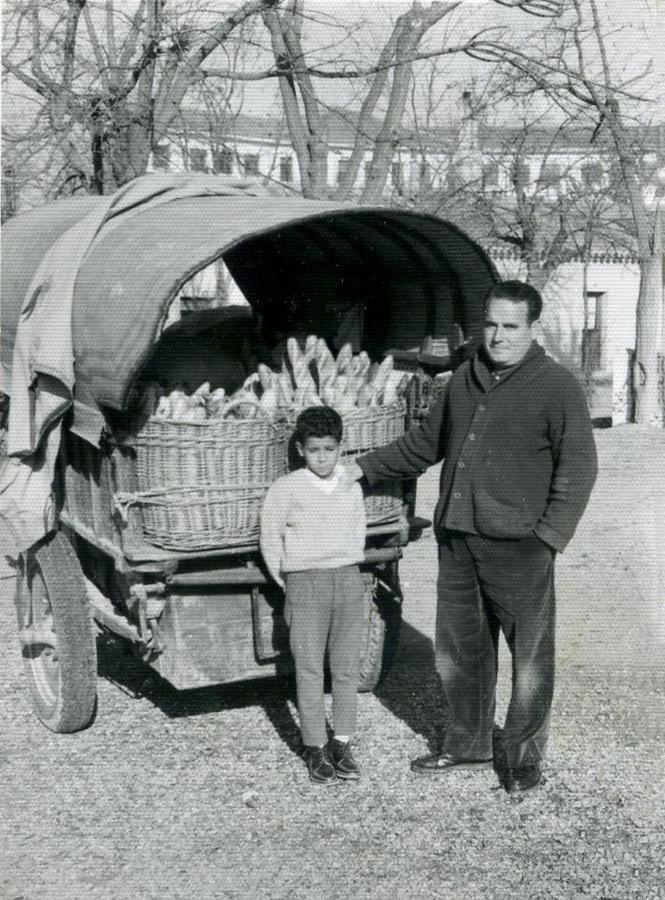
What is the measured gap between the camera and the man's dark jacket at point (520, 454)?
12.6ft

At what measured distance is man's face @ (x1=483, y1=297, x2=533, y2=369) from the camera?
3.92 meters

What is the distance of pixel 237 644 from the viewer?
174 inches

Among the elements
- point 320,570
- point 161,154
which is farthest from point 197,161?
point 320,570

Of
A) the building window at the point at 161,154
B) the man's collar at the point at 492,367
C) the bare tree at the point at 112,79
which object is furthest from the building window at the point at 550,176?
the man's collar at the point at 492,367

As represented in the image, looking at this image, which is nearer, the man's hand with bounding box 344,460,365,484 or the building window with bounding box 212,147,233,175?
the man's hand with bounding box 344,460,365,484

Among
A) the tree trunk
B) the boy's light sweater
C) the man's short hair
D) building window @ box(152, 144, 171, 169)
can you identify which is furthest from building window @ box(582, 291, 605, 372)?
the boy's light sweater

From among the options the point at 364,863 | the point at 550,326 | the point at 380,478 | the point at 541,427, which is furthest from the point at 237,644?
the point at 550,326

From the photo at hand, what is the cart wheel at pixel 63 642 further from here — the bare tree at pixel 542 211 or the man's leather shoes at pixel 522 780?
the bare tree at pixel 542 211

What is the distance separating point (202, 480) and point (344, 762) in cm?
121

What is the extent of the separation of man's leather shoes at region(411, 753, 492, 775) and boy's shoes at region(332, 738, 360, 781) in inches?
9.8

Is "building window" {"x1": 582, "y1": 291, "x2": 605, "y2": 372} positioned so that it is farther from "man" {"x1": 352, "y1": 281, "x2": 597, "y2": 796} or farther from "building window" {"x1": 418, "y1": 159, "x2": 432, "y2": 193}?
"man" {"x1": 352, "y1": 281, "x2": 597, "y2": 796}

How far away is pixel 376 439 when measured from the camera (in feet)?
14.6

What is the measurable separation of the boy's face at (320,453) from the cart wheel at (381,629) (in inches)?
36.1

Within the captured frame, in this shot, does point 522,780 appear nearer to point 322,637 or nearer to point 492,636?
point 492,636
